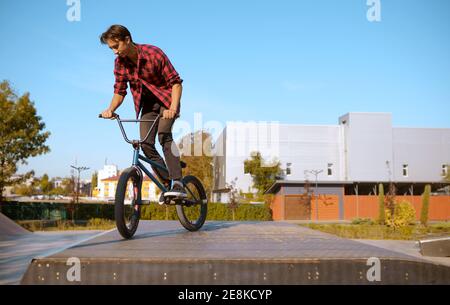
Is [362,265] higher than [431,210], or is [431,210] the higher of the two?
[362,265]

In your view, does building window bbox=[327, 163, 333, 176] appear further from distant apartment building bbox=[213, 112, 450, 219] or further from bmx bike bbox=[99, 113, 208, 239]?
bmx bike bbox=[99, 113, 208, 239]

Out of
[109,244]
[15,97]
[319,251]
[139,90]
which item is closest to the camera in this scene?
[319,251]

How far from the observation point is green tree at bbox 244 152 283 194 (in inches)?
1656

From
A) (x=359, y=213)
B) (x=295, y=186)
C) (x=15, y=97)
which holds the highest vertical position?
(x=15, y=97)

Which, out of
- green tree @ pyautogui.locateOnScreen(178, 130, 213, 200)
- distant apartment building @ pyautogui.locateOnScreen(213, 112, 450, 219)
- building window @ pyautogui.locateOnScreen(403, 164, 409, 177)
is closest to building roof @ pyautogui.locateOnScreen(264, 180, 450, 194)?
distant apartment building @ pyautogui.locateOnScreen(213, 112, 450, 219)

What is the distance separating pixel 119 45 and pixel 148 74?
1.28 ft

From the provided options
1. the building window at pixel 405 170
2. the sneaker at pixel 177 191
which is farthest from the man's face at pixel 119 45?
the building window at pixel 405 170

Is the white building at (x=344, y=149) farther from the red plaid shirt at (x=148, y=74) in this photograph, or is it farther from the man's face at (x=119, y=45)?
the man's face at (x=119, y=45)

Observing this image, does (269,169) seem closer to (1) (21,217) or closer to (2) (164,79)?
(1) (21,217)

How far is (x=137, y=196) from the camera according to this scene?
10.9 ft

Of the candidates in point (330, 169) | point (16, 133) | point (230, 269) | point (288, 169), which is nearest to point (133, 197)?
point (230, 269)

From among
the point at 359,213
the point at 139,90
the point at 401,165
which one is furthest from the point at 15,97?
the point at 401,165
